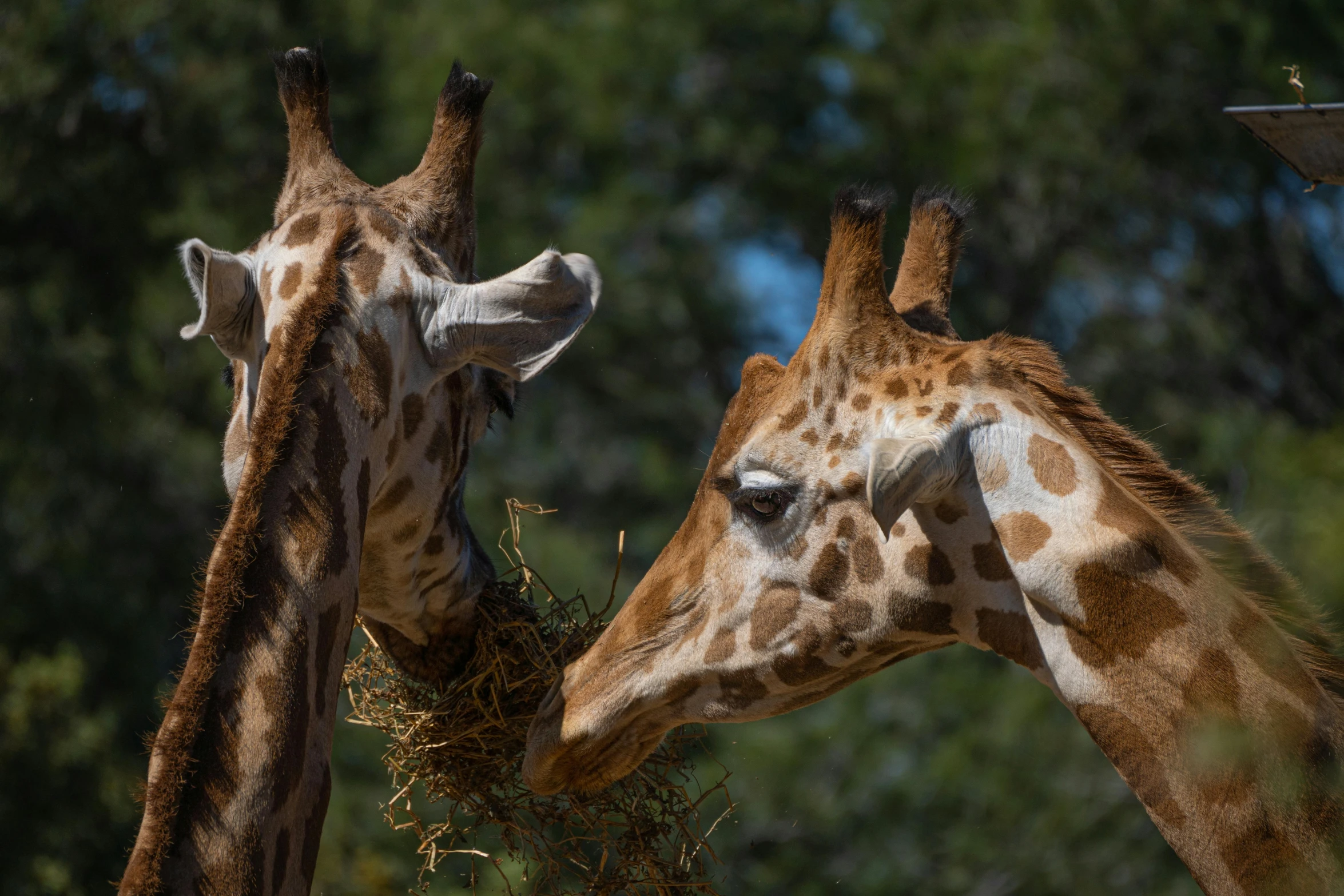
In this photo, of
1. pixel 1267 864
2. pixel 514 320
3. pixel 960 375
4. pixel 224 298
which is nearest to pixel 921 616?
pixel 960 375

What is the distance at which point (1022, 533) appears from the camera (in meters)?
2.84

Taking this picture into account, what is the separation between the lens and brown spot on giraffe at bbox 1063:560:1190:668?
273 centimetres

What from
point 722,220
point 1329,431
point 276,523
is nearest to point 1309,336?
point 1329,431

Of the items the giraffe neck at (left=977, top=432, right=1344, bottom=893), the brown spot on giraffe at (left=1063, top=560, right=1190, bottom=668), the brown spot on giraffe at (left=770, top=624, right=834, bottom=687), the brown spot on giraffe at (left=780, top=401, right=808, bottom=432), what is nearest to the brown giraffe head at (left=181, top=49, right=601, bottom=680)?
the brown spot on giraffe at (left=780, top=401, right=808, bottom=432)

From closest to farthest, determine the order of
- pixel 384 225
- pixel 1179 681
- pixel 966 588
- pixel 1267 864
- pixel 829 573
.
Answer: pixel 1267 864, pixel 1179 681, pixel 966 588, pixel 829 573, pixel 384 225

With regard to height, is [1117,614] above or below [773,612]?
above

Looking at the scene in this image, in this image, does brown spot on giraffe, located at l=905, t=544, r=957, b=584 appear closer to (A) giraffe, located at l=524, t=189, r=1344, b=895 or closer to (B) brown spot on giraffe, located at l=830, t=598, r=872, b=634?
(A) giraffe, located at l=524, t=189, r=1344, b=895

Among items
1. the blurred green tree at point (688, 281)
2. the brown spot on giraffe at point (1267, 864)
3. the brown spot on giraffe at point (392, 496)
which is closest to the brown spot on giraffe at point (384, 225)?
the brown spot on giraffe at point (392, 496)

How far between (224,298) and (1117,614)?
1.90m

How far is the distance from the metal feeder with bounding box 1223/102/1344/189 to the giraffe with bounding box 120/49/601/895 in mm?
1476

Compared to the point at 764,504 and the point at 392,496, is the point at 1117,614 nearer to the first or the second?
the point at 764,504

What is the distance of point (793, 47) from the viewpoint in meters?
18.3

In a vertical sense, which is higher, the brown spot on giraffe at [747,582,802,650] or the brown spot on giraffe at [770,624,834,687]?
the brown spot on giraffe at [747,582,802,650]

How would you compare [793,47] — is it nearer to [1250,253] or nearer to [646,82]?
[646,82]
